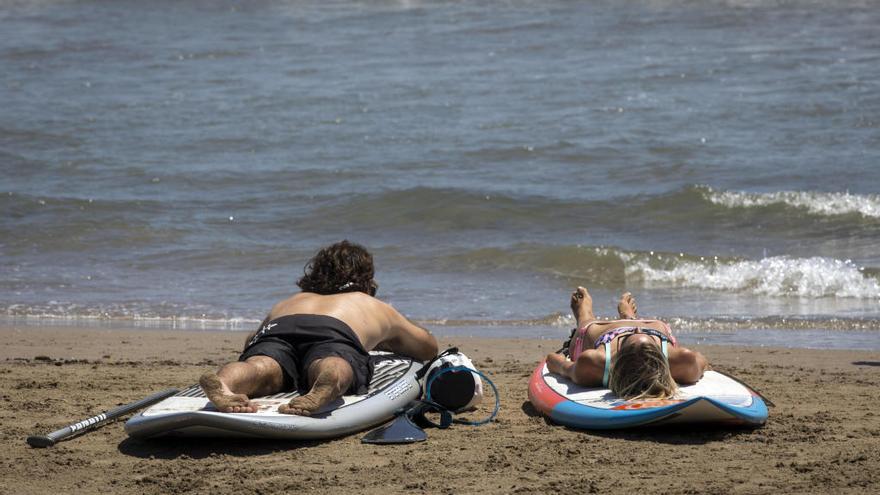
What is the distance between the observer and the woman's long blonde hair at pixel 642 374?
5762 mm

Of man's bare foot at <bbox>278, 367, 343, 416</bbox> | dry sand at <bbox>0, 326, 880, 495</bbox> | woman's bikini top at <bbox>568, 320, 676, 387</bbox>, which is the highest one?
woman's bikini top at <bbox>568, 320, 676, 387</bbox>

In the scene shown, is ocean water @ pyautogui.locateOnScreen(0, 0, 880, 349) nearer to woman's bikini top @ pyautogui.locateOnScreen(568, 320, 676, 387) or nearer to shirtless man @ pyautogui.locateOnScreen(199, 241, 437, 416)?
woman's bikini top @ pyautogui.locateOnScreen(568, 320, 676, 387)

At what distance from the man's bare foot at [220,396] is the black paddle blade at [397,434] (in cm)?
61

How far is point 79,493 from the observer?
15.4 ft

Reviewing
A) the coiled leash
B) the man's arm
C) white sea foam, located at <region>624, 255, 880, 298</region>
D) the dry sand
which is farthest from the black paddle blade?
white sea foam, located at <region>624, 255, 880, 298</region>

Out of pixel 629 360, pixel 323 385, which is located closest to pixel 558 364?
pixel 629 360

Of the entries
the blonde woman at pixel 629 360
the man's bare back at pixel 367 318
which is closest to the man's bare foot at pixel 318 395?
the man's bare back at pixel 367 318

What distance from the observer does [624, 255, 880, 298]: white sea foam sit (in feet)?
35.4

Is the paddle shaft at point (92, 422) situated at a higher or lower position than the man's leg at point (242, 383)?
lower

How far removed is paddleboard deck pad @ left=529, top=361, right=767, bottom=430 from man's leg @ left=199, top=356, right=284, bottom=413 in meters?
1.44

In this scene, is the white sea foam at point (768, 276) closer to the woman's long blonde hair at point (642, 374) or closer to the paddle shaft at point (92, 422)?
the woman's long blonde hair at point (642, 374)

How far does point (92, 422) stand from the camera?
222 inches

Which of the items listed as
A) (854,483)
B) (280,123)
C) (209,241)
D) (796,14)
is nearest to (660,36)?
(796,14)

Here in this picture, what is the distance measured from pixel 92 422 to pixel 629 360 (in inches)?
107
